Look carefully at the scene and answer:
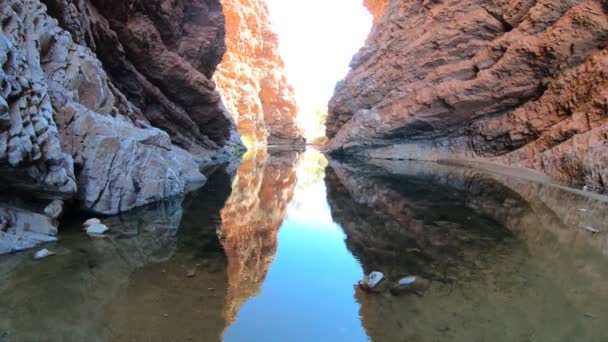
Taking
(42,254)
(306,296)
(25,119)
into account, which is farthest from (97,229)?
(306,296)

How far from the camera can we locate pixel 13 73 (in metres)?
5.16

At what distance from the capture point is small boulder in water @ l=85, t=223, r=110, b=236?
572 centimetres

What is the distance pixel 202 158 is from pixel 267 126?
3693 cm

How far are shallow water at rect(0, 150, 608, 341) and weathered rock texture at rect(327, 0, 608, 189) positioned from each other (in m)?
8.29

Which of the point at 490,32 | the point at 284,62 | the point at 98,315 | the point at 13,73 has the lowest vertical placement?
the point at 98,315

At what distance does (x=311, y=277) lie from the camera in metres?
4.86

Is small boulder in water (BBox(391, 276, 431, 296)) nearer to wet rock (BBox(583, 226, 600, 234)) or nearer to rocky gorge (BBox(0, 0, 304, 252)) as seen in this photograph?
wet rock (BBox(583, 226, 600, 234))

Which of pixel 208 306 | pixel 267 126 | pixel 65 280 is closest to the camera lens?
pixel 208 306

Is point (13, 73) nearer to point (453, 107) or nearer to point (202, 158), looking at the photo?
point (202, 158)

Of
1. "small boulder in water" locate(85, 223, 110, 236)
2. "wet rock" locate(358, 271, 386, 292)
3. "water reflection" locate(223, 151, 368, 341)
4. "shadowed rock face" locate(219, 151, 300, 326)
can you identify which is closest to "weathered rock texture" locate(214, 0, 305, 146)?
"shadowed rock face" locate(219, 151, 300, 326)

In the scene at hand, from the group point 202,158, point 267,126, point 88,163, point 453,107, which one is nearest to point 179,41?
point 202,158

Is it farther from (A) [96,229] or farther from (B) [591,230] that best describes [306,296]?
(B) [591,230]

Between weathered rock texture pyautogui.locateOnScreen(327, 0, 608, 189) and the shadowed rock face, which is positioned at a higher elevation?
weathered rock texture pyautogui.locateOnScreen(327, 0, 608, 189)

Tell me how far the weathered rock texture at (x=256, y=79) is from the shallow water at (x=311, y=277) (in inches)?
1382
